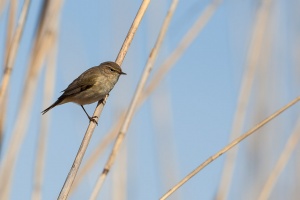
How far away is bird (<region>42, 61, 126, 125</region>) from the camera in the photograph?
111 inches

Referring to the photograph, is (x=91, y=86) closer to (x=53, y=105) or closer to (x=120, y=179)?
(x=53, y=105)

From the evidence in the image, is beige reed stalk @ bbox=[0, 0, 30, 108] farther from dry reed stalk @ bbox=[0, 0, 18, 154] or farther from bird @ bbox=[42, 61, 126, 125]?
bird @ bbox=[42, 61, 126, 125]

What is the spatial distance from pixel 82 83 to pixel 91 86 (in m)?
0.07

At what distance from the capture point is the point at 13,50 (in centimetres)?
205

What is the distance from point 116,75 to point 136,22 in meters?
0.84

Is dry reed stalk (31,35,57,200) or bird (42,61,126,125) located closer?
dry reed stalk (31,35,57,200)

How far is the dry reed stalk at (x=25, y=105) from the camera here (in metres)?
2.20

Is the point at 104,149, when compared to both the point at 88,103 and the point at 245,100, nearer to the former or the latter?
the point at 88,103

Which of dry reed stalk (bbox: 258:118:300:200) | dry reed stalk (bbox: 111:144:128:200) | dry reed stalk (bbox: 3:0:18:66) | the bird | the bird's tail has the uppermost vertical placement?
dry reed stalk (bbox: 3:0:18:66)

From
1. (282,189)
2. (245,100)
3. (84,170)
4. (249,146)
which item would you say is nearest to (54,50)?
(84,170)

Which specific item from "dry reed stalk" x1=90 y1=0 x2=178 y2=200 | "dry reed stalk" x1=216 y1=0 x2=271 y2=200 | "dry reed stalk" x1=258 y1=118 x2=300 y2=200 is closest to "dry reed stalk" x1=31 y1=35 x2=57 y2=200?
"dry reed stalk" x1=90 y1=0 x2=178 y2=200

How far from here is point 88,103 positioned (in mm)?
3002

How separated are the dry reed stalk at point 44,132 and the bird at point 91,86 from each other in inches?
4.3

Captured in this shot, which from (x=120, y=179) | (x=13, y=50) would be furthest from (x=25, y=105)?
(x=120, y=179)
